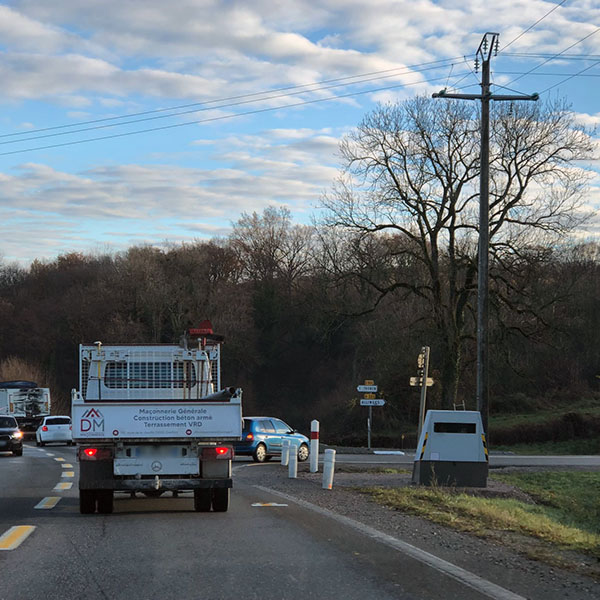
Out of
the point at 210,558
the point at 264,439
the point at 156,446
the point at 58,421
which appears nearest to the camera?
the point at 210,558

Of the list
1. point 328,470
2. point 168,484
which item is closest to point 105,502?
point 168,484

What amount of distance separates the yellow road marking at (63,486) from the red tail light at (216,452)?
5688 millimetres

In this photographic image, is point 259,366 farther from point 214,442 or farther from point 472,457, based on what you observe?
point 214,442

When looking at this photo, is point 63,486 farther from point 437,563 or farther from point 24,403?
point 24,403

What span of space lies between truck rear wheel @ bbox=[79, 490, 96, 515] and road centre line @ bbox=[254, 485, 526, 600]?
3.16 m

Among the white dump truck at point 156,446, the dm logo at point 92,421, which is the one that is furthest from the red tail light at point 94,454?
the dm logo at point 92,421

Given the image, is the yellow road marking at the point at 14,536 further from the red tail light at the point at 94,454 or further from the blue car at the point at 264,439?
the blue car at the point at 264,439

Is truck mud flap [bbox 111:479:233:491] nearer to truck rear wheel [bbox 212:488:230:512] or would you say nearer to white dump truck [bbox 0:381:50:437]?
truck rear wheel [bbox 212:488:230:512]

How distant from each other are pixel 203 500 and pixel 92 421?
6.62 feet

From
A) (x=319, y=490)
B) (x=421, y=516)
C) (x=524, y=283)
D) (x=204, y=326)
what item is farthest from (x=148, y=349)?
(x=524, y=283)

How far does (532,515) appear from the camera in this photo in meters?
14.4

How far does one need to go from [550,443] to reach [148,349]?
3785 centimetres

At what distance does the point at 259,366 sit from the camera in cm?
8338

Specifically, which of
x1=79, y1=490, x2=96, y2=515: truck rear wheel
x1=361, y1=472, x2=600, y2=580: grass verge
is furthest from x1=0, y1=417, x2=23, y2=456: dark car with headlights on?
x1=79, y1=490, x2=96, y2=515: truck rear wheel
